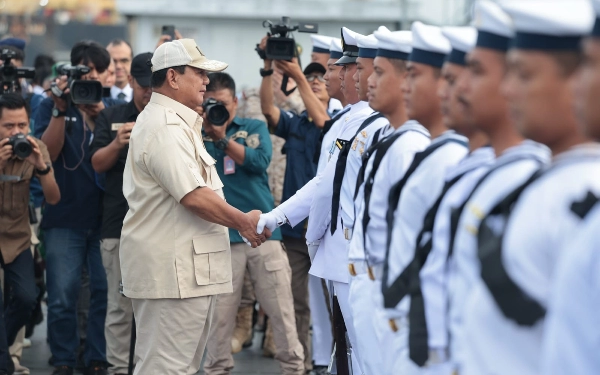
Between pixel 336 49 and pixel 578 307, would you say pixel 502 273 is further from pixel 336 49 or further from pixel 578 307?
pixel 336 49

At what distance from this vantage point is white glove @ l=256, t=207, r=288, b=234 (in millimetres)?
5957

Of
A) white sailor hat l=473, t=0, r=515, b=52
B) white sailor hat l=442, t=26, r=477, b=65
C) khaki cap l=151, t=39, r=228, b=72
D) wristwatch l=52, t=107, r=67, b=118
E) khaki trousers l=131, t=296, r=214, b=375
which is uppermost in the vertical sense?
white sailor hat l=473, t=0, r=515, b=52

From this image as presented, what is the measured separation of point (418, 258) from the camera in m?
3.32

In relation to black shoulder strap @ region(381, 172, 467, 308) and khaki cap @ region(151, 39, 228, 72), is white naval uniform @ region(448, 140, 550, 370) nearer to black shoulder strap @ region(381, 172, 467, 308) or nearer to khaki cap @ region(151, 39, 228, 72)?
black shoulder strap @ region(381, 172, 467, 308)

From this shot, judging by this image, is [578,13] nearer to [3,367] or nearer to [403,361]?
[403,361]

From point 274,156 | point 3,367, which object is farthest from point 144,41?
point 3,367

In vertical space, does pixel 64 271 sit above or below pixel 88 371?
above

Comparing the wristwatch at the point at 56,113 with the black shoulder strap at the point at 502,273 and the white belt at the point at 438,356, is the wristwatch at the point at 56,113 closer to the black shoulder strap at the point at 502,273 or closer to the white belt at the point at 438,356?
the white belt at the point at 438,356

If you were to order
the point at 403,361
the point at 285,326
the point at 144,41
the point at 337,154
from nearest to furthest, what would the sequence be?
the point at 403,361 → the point at 337,154 → the point at 285,326 → the point at 144,41

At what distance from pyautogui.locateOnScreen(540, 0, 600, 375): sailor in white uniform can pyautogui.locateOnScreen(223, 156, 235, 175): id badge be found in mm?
5286

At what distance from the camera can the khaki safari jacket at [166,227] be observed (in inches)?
215

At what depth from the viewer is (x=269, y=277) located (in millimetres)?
7266

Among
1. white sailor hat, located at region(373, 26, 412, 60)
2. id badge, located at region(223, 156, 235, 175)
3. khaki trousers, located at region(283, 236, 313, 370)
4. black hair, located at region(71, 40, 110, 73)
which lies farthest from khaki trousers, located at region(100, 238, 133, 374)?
white sailor hat, located at region(373, 26, 412, 60)

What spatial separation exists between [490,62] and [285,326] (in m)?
4.46
